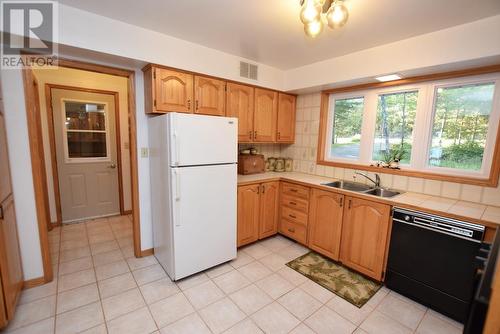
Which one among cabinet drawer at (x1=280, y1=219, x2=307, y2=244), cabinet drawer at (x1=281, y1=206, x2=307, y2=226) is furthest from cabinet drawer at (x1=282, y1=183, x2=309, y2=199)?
cabinet drawer at (x1=280, y1=219, x2=307, y2=244)

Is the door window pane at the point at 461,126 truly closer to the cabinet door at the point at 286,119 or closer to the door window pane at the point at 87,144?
the cabinet door at the point at 286,119

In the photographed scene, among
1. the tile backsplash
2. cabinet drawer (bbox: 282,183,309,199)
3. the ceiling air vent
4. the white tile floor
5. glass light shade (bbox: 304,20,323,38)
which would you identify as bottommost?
the white tile floor

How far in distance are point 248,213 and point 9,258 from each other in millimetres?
2065

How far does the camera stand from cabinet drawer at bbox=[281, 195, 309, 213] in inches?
109

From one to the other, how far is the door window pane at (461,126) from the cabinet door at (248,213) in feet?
6.26

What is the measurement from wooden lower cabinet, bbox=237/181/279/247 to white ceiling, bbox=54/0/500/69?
1598 millimetres

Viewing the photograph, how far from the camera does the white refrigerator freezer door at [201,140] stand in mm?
1942

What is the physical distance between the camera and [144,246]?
2598 mm

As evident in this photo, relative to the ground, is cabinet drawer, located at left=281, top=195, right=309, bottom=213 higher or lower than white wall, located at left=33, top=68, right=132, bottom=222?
lower

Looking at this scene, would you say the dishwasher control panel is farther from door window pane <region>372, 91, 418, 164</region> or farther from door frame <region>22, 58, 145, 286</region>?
door frame <region>22, 58, 145, 286</region>

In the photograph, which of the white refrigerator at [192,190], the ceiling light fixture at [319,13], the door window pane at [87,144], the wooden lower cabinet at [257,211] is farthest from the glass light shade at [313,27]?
the door window pane at [87,144]

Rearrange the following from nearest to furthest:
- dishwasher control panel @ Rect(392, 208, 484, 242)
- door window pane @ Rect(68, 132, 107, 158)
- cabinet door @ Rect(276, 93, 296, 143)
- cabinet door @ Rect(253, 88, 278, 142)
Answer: dishwasher control panel @ Rect(392, 208, 484, 242) < cabinet door @ Rect(253, 88, 278, 142) < cabinet door @ Rect(276, 93, 296, 143) < door window pane @ Rect(68, 132, 107, 158)

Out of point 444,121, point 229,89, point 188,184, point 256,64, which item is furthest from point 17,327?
point 444,121

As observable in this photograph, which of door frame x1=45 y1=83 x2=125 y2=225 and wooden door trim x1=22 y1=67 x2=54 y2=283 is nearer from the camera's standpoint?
wooden door trim x1=22 y1=67 x2=54 y2=283
